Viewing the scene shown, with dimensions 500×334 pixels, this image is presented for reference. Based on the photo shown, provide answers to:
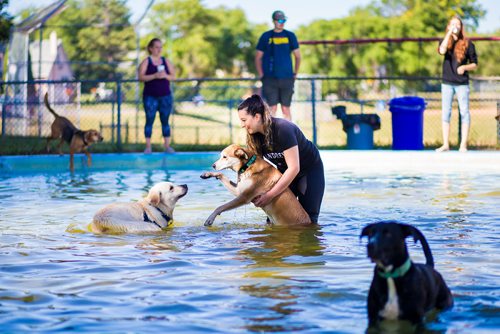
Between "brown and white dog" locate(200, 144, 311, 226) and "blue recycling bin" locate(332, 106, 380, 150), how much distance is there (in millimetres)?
8819

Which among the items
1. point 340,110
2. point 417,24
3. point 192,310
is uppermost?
point 417,24

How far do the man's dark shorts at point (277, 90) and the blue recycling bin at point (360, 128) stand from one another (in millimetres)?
1996

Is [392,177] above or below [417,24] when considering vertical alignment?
below

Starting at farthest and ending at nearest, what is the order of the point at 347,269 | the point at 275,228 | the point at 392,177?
the point at 392,177 < the point at 275,228 < the point at 347,269

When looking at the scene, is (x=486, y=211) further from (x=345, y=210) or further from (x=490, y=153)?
(x=490, y=153)

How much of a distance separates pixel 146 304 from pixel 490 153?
34.7 feet

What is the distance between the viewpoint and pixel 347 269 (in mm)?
5812

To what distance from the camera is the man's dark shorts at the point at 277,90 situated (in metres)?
14.6

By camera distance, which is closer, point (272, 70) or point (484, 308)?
point (484, 308)

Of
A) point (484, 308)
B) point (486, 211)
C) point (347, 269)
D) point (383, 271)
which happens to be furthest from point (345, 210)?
point (383, 271)

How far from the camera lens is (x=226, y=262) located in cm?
615

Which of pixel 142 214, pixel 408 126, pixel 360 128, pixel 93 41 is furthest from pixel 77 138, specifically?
pixel 93 41

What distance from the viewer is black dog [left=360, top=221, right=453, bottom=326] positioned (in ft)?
13.1

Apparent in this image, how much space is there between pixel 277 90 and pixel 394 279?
10.7m
